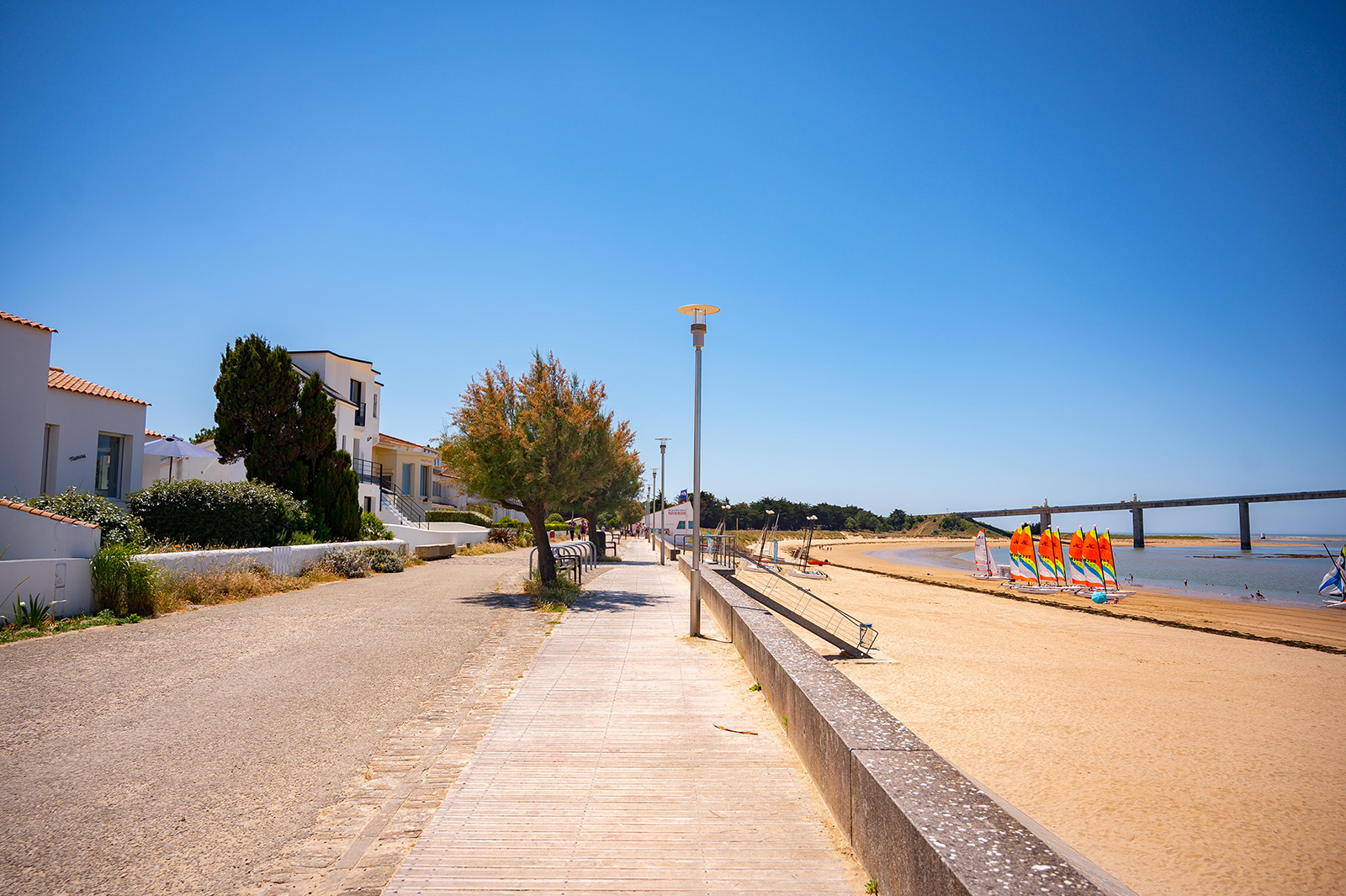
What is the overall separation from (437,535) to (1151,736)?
86.0 ft

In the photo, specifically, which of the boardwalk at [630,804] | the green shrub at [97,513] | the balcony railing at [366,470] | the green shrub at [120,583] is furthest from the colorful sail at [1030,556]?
the green shrub at [97,513]

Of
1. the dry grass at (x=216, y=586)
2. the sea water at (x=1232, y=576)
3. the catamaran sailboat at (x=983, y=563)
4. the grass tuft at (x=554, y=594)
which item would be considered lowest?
the sea water at (x=1232, y=576)

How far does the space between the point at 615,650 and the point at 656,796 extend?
198 inches

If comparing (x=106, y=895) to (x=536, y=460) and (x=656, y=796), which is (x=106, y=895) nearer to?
(x=656, y=796)

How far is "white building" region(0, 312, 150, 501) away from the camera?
15.1 metres

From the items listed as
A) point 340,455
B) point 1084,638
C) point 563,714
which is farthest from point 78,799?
point 340,455

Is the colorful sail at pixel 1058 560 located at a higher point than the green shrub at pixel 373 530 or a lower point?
lower

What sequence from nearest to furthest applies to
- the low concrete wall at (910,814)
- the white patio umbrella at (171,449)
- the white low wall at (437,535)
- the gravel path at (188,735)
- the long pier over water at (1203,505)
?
1. the low concrete wall at (910,814)
2. the gravel path at (188,735)
3. the white patio umbrella at (171,449)
4. the white low wall at (437,535)
5. the long pier over water at (1203,505)

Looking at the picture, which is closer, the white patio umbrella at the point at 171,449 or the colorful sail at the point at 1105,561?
the white patio umbrella at the point at 171,449

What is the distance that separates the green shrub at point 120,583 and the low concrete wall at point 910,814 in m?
11.2

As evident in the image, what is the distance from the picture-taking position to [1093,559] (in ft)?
98.5

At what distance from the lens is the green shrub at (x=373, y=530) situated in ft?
79.4

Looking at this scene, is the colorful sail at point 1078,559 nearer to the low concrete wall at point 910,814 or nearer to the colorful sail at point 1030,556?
the colorful sail at point 1030,556

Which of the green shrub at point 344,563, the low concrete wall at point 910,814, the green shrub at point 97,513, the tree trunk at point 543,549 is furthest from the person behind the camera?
the green shrub at point 344,563
